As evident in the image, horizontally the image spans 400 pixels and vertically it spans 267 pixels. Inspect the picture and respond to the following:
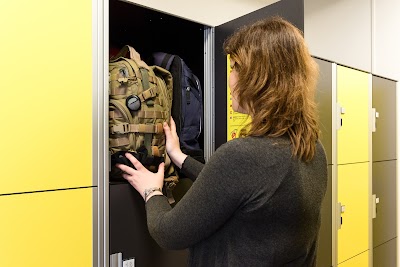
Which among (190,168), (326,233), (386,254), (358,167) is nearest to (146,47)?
(190,168)

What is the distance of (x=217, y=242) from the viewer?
1083 millimetres

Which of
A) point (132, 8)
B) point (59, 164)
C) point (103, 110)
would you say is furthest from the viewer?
point (132, 8)

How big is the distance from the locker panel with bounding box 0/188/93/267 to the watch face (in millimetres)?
305

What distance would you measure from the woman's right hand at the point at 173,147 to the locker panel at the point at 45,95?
1.10 ft

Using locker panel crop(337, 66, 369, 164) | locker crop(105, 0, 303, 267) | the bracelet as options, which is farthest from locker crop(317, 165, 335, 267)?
the bracelet

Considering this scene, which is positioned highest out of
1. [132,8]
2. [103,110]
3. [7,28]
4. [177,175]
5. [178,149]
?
[132,8]

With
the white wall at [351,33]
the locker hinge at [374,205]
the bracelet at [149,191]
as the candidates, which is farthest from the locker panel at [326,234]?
the white wall at [351,33]

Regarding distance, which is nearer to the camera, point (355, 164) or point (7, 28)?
point (7, 28)

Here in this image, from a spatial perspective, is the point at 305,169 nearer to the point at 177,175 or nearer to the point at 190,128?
the point at 177,175

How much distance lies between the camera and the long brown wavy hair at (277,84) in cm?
103

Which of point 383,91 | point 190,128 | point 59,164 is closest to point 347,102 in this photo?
point 383,91

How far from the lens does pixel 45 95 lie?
3.60 ft

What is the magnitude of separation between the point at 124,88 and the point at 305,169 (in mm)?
663

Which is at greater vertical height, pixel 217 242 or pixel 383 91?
A: pixel 383 91
